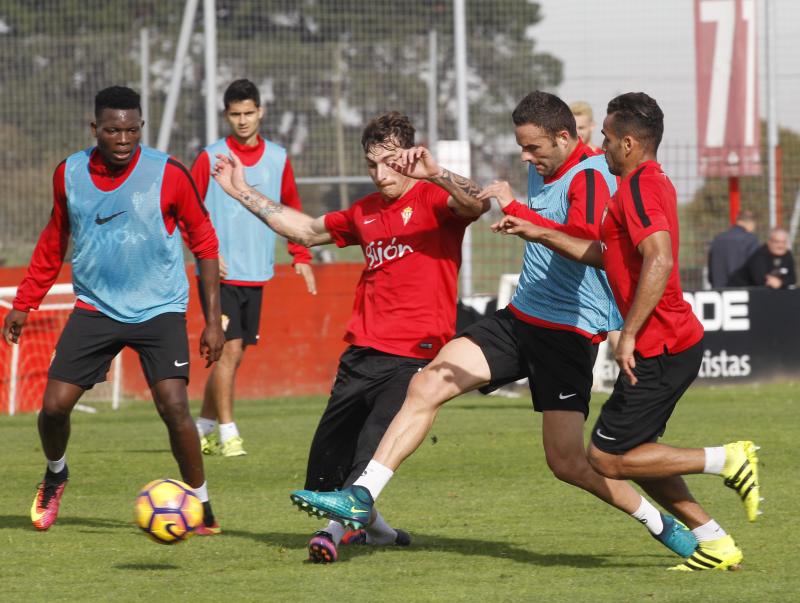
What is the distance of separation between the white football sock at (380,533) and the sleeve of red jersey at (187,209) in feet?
5.51

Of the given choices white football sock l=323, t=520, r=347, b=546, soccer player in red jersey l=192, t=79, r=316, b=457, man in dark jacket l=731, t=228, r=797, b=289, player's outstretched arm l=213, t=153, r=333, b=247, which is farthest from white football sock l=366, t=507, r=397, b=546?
man in dark jacket l=731, t=228, r=797, b=289

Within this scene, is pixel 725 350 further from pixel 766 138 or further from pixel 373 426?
pixel 373 426

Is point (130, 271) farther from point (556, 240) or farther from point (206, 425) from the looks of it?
point (206, 425)

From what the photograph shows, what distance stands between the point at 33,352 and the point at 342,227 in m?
8.43

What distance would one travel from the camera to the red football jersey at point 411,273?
7125mm

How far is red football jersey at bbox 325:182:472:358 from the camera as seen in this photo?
7125mm

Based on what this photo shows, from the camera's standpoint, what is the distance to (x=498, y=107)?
17453 mm

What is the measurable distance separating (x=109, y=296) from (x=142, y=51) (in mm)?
10025

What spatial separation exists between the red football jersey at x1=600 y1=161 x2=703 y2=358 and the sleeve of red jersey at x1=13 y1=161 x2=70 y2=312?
3112 mm

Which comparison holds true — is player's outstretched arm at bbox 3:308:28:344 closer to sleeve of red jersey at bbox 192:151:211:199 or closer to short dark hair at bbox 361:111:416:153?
short dark hair at bbox 361:111:416:153

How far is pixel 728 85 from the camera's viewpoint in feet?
56.4

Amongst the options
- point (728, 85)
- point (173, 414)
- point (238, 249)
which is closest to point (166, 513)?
point (173, 414)

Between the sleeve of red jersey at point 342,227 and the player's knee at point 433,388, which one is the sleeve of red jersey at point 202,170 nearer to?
the sleeve of red jersey at point 342,227

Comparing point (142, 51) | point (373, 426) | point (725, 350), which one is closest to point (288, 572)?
point (373, 426)
